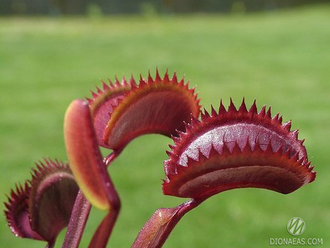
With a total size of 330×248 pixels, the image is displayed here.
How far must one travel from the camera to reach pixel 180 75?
5984 millimetres

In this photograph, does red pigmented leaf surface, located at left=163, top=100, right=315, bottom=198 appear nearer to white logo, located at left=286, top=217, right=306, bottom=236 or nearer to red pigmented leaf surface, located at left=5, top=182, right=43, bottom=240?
red pigmented leaf surface, located at left=5, top=182, right=43, bottom=240

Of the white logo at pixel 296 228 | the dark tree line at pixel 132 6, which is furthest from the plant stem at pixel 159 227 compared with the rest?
the dark tree line at pixel 132 6

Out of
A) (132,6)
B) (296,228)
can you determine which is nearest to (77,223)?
(296,228)

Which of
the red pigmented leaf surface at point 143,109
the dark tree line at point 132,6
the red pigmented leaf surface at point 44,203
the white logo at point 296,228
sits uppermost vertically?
the dark tree line at point 132,6

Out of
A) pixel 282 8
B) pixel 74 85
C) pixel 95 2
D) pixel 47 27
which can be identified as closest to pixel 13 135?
pixel 74 85

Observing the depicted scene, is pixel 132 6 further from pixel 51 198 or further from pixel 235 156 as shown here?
pixel 235 156

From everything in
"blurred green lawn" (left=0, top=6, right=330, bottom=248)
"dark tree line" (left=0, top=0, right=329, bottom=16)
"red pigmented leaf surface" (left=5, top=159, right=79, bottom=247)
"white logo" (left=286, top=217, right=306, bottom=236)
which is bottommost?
Answer: "red pigmented leaf surface" (left=5, top=159, right=79, bottom=247)

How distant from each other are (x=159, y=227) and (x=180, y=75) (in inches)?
223

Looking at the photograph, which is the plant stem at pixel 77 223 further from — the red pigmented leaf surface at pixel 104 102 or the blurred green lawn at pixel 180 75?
the blurred green lawn at pixel 180 75

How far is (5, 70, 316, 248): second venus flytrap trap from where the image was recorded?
278 mm

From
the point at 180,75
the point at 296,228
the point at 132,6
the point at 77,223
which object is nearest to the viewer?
the point at 77,223

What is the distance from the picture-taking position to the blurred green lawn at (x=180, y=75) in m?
2.88


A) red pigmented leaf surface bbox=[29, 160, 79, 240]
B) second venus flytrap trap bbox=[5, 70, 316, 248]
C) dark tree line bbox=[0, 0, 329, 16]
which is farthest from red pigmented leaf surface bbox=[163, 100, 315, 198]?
dark tree line bbox=[0, 0, 329, 16]

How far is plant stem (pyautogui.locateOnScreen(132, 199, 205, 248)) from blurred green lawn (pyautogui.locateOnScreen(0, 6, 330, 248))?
517mm
